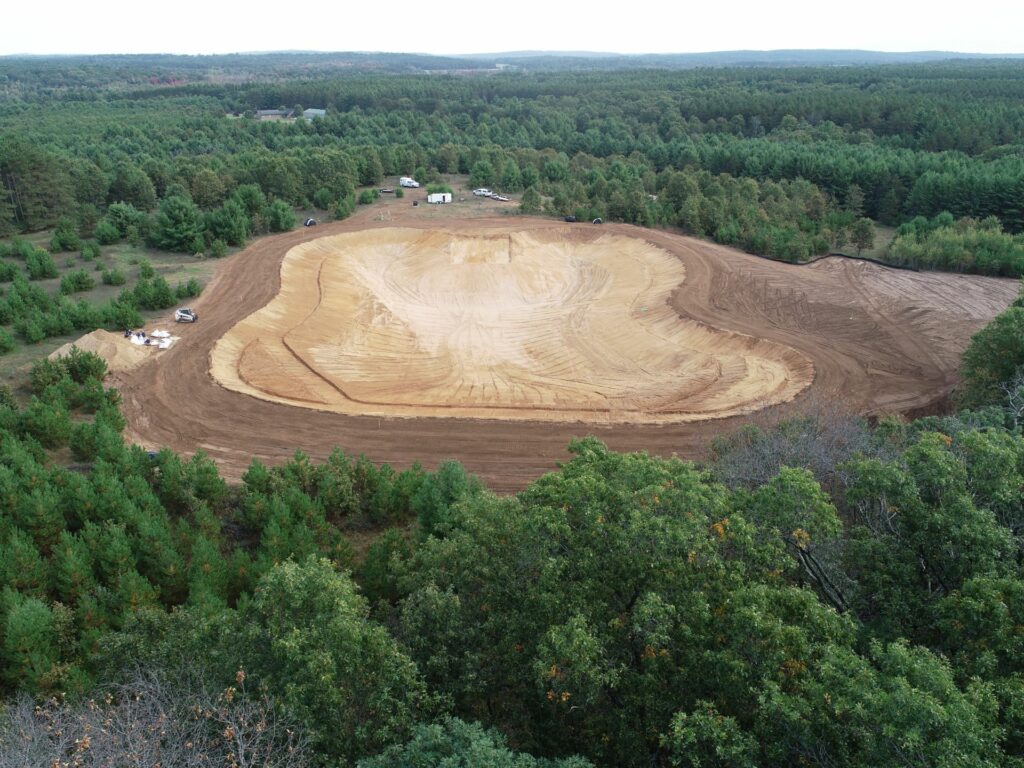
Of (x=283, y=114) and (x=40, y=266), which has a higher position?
(x=283, y=114)

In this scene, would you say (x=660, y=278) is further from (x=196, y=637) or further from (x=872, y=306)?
(x=196, y=637)

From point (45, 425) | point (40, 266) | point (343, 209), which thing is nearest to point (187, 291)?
point (40, 266)

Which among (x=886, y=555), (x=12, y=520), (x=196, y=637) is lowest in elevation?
(x=12, y=520)

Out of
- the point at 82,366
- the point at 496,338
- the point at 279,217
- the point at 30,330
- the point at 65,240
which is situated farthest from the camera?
the point at 279,217

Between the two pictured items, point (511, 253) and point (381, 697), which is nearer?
Answer: point (381, 697)

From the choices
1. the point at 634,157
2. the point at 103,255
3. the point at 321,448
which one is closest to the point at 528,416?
the point at 321,448

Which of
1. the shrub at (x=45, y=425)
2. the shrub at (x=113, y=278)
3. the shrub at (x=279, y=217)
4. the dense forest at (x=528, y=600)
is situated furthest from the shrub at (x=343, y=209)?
the shrub at (x=45, y=425)

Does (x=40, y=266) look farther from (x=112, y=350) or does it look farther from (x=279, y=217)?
(x=279, y=217)

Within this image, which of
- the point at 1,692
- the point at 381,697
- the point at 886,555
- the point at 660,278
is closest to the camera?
the point at 381,697
